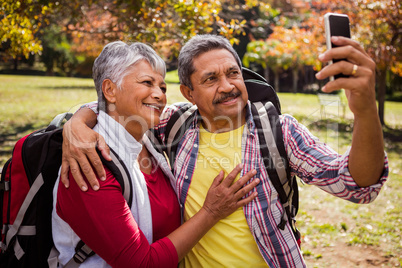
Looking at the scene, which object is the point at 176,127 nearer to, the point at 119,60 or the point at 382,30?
the point at 119,60

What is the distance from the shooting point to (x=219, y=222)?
2.22m

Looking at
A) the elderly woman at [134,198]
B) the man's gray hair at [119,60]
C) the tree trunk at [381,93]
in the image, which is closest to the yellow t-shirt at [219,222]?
the elderly woman at [134,198]

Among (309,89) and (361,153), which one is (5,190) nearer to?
(361,153)

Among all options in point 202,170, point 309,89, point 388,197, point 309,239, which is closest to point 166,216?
point 202,170

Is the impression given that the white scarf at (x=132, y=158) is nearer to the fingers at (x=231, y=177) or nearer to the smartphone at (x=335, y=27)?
the fingers at (x=231, y=177)

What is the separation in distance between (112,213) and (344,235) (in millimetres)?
4642

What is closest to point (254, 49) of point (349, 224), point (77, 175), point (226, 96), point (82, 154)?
point (349, 224)

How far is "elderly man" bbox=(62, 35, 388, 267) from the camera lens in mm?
1475

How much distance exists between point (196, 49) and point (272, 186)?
1137 millimetres

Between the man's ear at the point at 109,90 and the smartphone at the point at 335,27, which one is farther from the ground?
the smartphone at the point at 335,27

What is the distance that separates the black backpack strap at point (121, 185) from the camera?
6.14 feet

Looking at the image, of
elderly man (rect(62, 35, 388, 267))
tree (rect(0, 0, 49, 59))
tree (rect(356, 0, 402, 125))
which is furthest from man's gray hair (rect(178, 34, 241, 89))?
tree (rect(356, 0, 402, 125))

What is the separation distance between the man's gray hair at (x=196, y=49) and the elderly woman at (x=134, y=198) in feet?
0.82

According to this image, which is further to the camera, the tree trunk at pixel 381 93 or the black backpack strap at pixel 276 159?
the tree trunk at pixel 381 93
